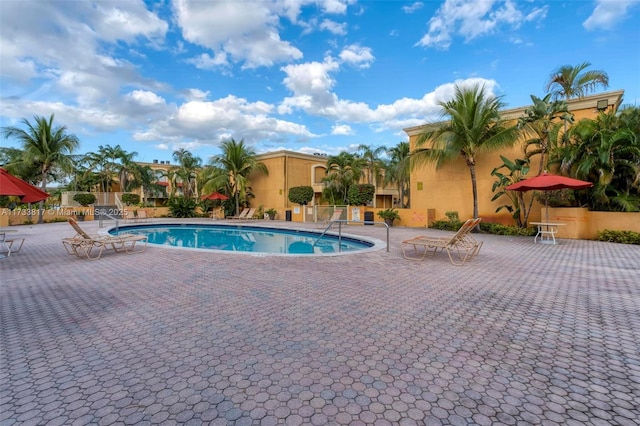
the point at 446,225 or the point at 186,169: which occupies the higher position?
the point at 186,169

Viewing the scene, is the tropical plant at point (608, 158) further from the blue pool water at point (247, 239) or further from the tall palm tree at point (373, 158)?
the tall palm tree at point (373, 158)

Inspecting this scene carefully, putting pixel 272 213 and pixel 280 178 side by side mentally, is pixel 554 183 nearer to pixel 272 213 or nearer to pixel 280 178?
pixel 272 213

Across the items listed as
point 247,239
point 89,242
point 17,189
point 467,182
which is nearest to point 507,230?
point 467,182

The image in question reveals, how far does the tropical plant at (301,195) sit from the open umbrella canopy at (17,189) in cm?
1474

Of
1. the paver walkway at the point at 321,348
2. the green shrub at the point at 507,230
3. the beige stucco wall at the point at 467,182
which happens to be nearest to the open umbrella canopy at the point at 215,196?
the beige stucco wall at the point at 467,182

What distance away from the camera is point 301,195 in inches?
859

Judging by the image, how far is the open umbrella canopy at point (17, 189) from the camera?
23.2 feet

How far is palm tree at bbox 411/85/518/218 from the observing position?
12.4 meters

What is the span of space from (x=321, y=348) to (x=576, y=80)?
50.1 feet

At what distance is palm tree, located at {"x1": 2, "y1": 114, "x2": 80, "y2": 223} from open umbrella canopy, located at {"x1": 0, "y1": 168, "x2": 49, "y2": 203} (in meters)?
14.1

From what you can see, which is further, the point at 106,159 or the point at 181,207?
the point at 106,159

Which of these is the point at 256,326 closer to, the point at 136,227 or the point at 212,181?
the point at 136,227

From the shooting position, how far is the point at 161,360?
110 inches

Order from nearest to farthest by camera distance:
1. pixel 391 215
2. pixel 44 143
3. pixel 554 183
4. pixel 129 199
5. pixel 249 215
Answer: pixel 554 183 < pixel 391 215 < pixel 44 143 < pixel 249 215 < pixel 129 199
